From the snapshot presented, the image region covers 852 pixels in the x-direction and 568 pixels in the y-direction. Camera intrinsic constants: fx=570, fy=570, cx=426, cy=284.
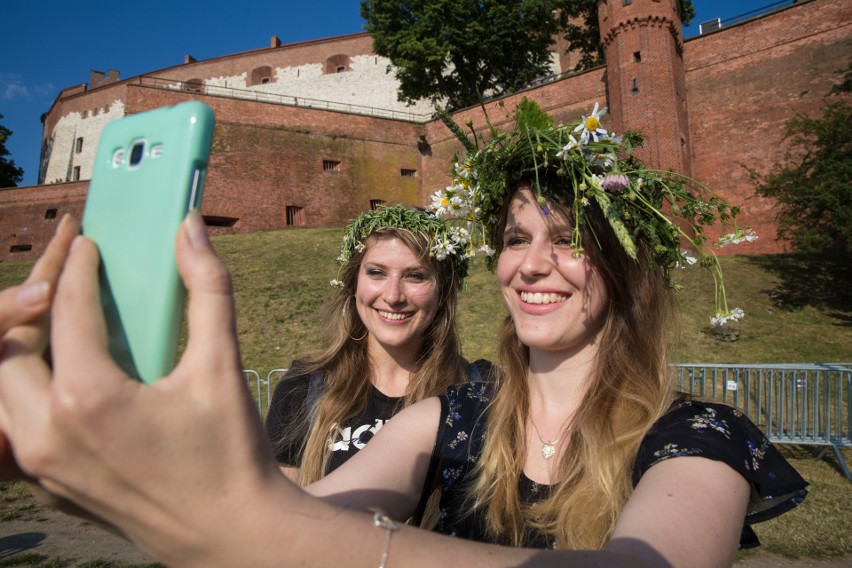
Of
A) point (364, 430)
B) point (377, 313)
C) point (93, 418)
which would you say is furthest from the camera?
point (377, 313)

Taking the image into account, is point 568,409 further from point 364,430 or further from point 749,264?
point 749,264

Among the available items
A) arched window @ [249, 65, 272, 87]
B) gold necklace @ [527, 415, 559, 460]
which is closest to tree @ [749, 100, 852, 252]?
gold necklace @ [527, 415, 559, 460]

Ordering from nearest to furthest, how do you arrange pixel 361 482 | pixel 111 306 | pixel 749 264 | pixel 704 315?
pixel 111 306
pixel 361 482
pixel 704 315
pixel 749 264

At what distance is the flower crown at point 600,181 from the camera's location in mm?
1894

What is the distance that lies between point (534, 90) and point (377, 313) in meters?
27.8

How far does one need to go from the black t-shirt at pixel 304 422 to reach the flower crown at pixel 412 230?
80 cm

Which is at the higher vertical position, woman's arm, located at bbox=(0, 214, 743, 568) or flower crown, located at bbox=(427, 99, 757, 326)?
flower crown, located at bbox=(427, 99, 757, 326)

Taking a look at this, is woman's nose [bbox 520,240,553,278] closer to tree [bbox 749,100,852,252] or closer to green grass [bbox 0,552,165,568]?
green grass [bbox 0,552,165,568]

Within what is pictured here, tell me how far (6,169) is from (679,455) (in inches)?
1940

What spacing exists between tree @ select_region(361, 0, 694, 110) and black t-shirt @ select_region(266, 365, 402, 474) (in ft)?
95.1

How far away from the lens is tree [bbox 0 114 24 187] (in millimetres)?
38625

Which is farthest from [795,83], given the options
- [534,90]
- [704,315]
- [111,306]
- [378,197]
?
[111,306]

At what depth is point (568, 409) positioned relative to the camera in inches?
77.4

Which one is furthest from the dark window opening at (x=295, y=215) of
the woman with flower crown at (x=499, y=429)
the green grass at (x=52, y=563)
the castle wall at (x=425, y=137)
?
the woman with flower crown at (x=499, y=429)
